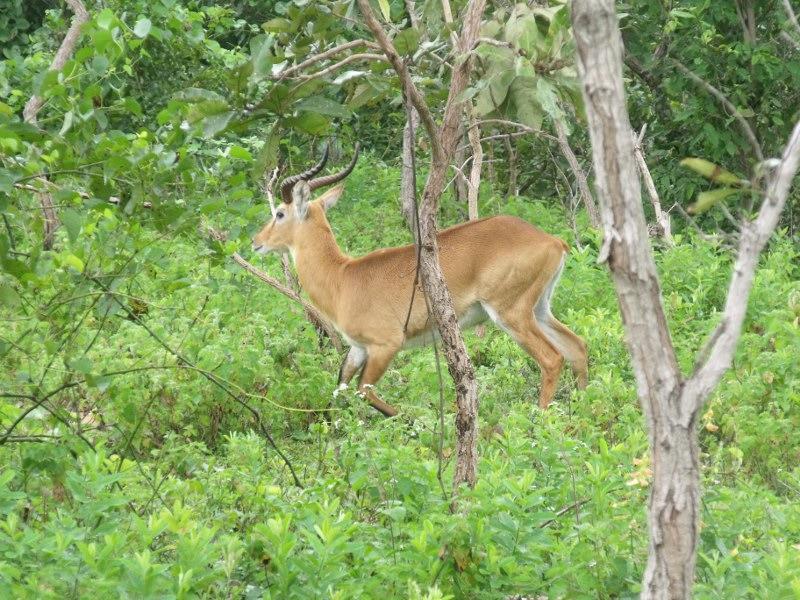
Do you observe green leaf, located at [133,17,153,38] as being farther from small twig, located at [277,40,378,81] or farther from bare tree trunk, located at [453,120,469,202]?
bare tree trunk, located at [453,120,469,202]

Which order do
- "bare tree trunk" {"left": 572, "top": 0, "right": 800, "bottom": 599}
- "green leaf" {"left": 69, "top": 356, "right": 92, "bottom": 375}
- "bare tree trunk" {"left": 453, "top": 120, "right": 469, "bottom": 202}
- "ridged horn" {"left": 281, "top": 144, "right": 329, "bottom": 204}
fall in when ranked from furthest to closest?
1. "bare tree trunk" {"left": 453, "top": 120, "right": 469, "bottom": 202}
2. "ridged horn" {"left": 281, "top": 144, "right": 329, "bottom": 204}
3. "green leaf" {"left": 69, "top": 356, "right": 92, "bottom": 375}
4. "bare tree trunk" {"left": 572, "top": 0, "right": 800, "bottom": 599}

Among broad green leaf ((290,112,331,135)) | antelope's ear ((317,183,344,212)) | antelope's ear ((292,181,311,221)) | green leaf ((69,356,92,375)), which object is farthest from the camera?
antelope's ear ((317,183,344,212))

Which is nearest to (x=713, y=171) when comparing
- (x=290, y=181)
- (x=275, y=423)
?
(x=275, y=423)

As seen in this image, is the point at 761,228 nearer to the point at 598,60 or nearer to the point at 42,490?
the point at 598,60

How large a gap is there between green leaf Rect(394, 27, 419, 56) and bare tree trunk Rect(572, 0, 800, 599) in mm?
1483

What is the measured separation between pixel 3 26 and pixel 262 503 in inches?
378

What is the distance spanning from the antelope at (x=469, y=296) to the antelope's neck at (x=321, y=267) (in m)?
0.02

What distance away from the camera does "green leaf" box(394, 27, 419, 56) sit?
12.9ft

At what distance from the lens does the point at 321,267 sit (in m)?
8.41

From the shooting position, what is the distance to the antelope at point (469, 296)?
25.6 ft

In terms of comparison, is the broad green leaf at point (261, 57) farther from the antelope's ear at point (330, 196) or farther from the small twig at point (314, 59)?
the antelope's ear at point (330, 196)

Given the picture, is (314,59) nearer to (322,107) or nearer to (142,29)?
(322,107)

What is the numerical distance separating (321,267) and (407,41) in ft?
14.8

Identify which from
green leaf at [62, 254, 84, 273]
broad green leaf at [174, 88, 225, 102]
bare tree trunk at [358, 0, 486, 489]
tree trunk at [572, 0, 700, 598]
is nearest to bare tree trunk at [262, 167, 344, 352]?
bare tree trunk at [358, 0, 486, 489]
